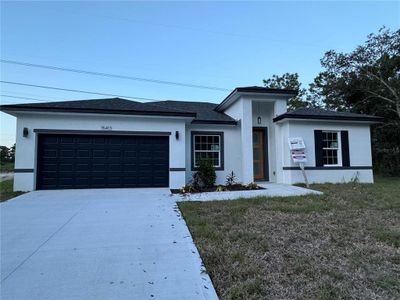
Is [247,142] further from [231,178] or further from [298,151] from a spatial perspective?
[298,151]

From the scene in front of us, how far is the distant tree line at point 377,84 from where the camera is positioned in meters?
17.2

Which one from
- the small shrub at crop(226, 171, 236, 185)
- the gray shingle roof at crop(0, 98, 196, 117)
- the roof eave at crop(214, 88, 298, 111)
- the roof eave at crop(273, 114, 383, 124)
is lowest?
the small shrub at crop(226, 171, 236, 185)

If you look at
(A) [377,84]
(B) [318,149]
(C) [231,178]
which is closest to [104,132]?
(C) [231,178]

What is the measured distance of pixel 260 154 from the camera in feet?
40.9

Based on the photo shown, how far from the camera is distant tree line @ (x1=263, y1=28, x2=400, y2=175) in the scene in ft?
56.3

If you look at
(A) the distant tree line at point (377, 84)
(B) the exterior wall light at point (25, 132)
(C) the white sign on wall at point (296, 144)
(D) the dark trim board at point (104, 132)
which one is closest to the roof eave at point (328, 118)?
(C) the white sign on wall at point (296, 144)

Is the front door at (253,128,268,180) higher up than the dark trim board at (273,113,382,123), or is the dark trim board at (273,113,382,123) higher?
the dark trim board at (273,113,382,123)

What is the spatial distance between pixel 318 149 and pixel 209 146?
497 centimetres

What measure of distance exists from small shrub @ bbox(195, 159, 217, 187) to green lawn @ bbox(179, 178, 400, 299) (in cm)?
366

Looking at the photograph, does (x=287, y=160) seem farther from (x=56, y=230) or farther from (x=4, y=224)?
(x=4, y=224)

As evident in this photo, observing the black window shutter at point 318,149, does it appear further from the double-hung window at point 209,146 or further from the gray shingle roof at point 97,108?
the gray shingle roof at point 97,108

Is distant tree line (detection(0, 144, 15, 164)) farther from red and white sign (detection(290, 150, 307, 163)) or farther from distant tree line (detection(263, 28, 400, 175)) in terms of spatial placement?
distant tree line (detection(263, 28, 400, 175))

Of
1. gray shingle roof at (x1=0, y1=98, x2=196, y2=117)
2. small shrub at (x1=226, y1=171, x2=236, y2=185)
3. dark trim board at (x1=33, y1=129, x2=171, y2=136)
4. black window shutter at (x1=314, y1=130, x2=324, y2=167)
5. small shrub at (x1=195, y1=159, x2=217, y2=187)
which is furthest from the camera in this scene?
black window shutter at (x1=314, y1=130, x2=324, y2=167)

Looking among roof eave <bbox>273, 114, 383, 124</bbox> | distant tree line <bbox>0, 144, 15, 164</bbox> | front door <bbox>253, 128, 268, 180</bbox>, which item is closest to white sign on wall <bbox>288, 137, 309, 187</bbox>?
roof eave <bbox>273, 114, 383, 124</bbox>
